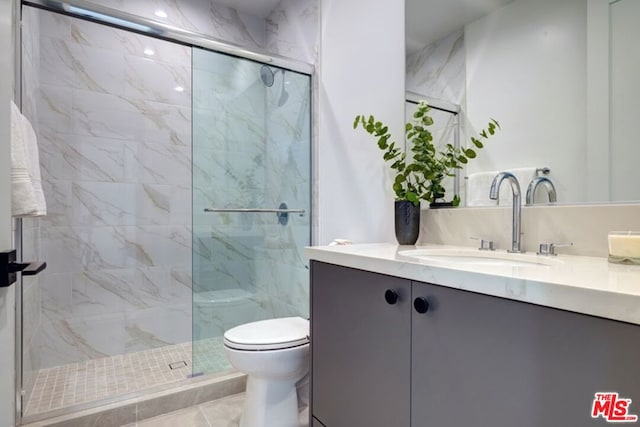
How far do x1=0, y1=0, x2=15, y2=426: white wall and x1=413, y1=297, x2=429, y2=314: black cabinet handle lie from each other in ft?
2.91

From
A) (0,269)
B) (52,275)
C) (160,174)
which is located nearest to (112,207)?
(160,174)

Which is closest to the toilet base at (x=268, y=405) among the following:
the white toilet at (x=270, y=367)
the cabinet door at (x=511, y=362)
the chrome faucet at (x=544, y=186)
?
the white toilet at (x=270, y=367)

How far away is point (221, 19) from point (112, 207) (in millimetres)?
1612

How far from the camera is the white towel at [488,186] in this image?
1.20 meters

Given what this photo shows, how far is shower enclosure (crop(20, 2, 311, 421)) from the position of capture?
208cm

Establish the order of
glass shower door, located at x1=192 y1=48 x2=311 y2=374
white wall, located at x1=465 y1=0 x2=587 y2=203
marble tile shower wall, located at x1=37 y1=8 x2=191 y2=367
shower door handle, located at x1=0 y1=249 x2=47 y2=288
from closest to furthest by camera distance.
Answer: shower door handle, located at x1=0 y1=249 x2=47 y2=288 < white wall, located at x1=465 y1=0 x2=587 y2=203 < glass shower door, located at x1=192 y1=48 x2=311 y2=374 < marble tile shower wall, located at x1=37 y1=8 x2=191 y2=367

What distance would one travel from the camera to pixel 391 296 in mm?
905

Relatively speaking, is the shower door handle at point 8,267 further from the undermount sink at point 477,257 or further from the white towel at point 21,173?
the undermount sink at point 477,257

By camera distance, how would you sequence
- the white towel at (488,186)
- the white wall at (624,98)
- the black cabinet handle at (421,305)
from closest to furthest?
the black cabinet handle at (421,305) < the white wall at (624,98) < the white towel at (488,186)

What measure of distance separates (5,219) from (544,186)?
147 centimetres

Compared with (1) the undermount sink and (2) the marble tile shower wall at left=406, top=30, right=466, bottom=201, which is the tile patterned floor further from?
(2) the marble tile shower wall at left=406, top=30, right=466, bottom=201

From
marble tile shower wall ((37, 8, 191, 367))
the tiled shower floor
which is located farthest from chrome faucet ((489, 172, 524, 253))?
marble tile shower wall ((37, 8, 191, 367))

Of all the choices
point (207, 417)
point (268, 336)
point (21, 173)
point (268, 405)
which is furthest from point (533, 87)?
point (207, 417)

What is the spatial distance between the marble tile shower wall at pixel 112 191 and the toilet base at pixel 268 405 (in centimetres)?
124
